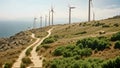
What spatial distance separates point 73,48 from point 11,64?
571 inches

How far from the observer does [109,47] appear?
50.7m

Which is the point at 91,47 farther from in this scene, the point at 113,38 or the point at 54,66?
the point at 54,66

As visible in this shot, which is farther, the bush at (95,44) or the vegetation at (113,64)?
the bush at (95,44)

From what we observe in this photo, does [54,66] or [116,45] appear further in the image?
[116,45]

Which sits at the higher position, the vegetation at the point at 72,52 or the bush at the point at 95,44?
the bush at the point at 95,44

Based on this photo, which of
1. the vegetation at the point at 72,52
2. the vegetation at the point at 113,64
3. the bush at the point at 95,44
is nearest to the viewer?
the vegetation at the point at 113,64

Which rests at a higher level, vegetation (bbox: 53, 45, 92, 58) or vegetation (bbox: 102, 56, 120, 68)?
vegetation (bbox: 102, 56, 120, 68)

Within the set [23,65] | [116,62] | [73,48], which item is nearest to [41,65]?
[23,65]

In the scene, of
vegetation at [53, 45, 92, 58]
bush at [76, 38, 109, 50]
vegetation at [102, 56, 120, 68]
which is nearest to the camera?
vegetation at [102, 56, 120, 68]

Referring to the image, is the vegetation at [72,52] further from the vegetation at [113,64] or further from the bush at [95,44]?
the vegetation at [113,64]

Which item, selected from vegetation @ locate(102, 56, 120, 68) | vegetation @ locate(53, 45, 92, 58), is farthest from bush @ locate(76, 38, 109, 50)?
vegetation @ locate(102, 56, 120, 68)

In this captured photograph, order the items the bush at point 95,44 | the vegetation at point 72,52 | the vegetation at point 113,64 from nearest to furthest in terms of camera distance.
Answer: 1. the vegetation at point 113,64
2. the vegetation at point 72,52
3. the bush at point 95,44

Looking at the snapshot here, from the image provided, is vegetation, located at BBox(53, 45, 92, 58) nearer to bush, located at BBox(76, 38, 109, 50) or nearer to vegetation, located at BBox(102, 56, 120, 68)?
bush, located at BBox(76, 38, 109, 50)

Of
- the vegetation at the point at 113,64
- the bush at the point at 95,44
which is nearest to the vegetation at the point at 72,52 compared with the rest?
the bush at the point at 95,44
